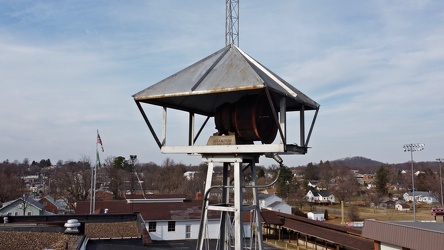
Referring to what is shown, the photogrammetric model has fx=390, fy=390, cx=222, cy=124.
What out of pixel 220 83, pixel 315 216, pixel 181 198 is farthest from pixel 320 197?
pixel 220 83

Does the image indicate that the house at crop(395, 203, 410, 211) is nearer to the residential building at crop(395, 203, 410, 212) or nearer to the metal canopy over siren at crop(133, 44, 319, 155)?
the residential building at crop(395, 203, 410, 212)

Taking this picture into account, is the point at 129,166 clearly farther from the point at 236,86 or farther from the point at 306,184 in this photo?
the point at 236,86

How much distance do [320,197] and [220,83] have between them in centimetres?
8985

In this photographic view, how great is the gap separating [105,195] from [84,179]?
6688mm

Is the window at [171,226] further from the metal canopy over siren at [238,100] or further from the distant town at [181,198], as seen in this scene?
the metal canopy over siren at [238,100]

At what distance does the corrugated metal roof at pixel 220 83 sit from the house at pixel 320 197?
282 feet

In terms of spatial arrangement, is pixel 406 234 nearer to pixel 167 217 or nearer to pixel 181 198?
pixel 167 217

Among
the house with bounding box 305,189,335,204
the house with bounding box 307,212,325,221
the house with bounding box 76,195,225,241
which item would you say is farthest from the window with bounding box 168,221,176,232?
the house with bounding box 305,189,335,204

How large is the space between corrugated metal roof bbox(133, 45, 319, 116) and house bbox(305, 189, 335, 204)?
86083mm

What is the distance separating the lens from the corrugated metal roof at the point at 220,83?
8.55m

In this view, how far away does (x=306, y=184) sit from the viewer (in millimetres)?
103188

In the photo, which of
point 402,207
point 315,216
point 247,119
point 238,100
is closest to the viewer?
point 247,119

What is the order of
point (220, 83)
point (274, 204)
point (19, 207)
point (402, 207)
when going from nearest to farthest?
point (220, 83) → point (19, 207) → point (274, 204) → point (402, 207)

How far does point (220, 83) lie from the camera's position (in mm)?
8781
